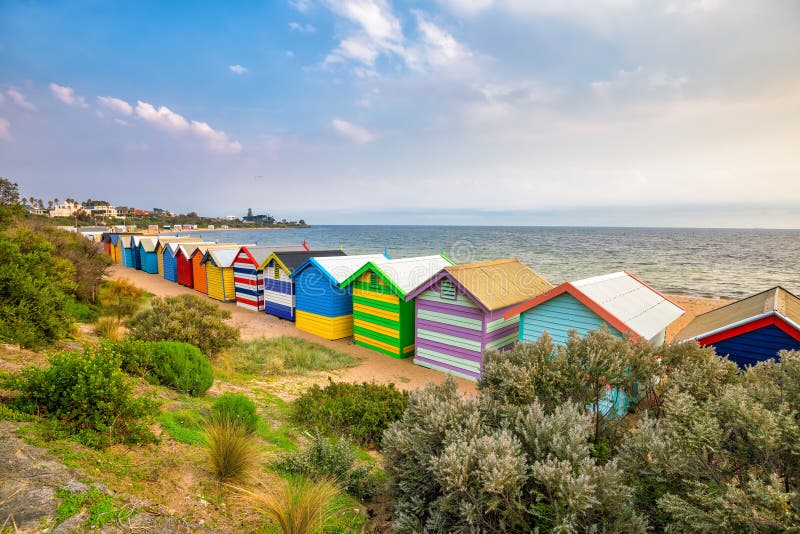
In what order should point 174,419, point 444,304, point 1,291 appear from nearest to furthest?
1. point 174,419
2. point 1,291
3. point 444,304

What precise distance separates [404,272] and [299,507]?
36.9 ft

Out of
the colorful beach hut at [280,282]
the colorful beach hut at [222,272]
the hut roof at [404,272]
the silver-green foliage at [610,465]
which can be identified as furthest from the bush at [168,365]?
the colorful beach hut at [222,272]

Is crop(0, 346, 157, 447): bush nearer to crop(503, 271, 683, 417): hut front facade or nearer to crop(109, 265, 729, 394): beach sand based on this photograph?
crop(109, 265, 729, 394): beach sand

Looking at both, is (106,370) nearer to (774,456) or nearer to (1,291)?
(1,291)

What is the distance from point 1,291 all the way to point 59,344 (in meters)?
1.51

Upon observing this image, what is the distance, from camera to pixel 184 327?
1022 centimetres

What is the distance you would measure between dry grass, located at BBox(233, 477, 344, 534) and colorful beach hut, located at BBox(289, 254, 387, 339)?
38.5 ft

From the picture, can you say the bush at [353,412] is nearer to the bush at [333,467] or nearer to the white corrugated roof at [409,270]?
the bush at [333,467]

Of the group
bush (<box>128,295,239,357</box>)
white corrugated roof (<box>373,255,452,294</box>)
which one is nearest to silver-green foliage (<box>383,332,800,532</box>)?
bush (<box>128,295,239,357</box>)

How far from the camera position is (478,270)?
475 inches

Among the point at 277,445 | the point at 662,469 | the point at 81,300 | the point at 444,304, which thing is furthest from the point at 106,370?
the point at 81,300

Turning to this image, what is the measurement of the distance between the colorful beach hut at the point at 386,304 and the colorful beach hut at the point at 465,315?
0.79 metres

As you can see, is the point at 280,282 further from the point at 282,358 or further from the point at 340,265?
the point at 282,358

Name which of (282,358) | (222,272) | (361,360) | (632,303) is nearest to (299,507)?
(282,358)
